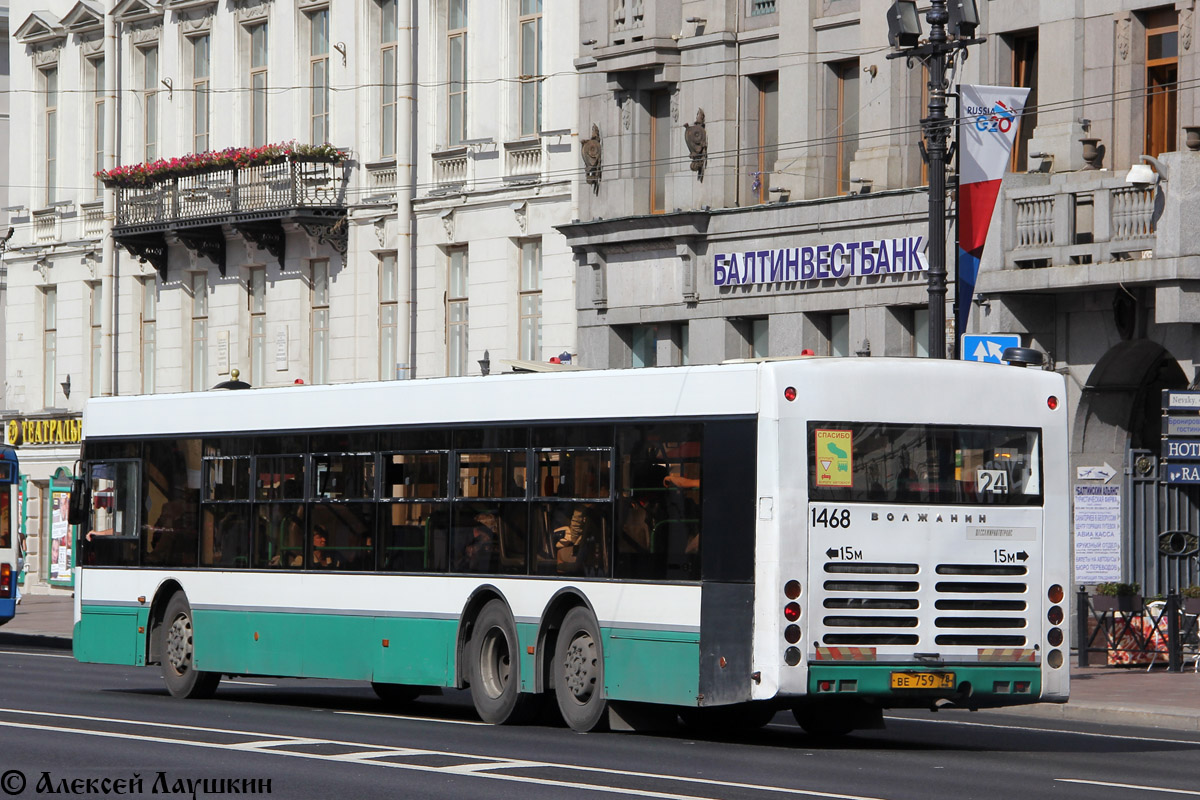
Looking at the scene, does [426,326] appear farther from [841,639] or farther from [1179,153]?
[841,639]

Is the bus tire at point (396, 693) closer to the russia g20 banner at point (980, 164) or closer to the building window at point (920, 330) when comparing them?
the russia g20 banner at point (980, 164)

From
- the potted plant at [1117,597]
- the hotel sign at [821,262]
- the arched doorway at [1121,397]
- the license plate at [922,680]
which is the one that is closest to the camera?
the license plate at [922,680]

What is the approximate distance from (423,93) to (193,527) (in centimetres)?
1950

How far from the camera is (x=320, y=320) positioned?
4409cm

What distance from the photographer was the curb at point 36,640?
35.9 metres

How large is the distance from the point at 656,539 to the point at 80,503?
27.9 ft

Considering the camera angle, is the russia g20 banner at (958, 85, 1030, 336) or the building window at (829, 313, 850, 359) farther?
the building window at (829, 313, 850, 359)

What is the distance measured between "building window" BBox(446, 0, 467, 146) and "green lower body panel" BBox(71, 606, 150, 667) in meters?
18.1

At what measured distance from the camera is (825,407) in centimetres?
1673

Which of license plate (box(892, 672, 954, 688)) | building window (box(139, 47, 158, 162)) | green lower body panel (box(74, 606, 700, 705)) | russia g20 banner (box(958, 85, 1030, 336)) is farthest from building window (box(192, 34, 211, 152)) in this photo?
license plate (box(892, 672, 954, 688))

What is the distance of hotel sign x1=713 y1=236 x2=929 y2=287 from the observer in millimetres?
32281

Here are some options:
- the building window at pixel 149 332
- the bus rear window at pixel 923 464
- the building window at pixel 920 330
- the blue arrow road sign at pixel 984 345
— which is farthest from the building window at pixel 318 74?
the bus rear window at pixel 923 464

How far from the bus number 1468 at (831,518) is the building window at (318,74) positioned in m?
28.0

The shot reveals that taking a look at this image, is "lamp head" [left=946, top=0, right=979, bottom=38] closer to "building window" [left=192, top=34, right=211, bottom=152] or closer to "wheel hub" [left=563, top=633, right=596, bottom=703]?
"wheel hub" [left=563, top=633, right=596, bottom=703]
